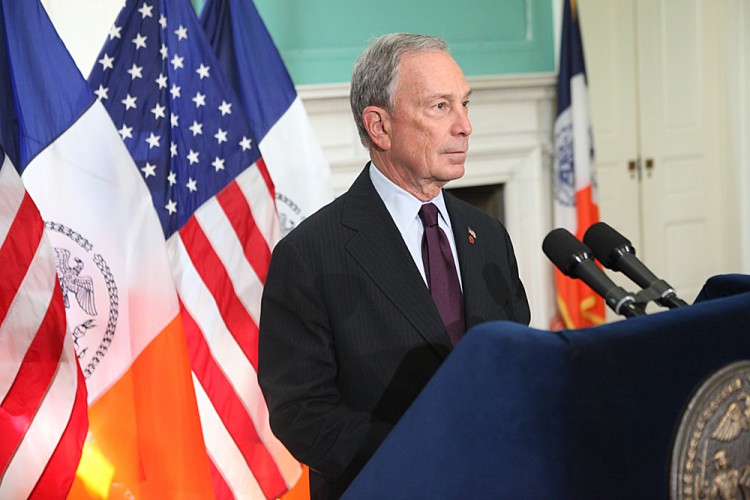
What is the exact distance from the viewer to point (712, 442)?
3.16 feet

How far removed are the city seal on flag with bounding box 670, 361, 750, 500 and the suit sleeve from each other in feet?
1.66

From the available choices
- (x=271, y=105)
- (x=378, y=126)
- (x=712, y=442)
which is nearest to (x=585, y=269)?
(x=712, y=442)

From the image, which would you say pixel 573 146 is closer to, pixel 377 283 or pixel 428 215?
Result: pixel 428 215

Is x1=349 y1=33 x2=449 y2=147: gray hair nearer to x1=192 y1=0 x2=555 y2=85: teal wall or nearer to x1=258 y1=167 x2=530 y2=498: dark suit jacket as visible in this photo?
x1=258 y1=167 x2=530 y2=498: dark suit jacket

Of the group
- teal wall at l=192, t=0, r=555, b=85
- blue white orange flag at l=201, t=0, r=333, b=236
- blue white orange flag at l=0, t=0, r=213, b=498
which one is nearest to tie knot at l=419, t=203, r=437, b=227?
blue white orange flag at l=0, t=0, r=213, b=498

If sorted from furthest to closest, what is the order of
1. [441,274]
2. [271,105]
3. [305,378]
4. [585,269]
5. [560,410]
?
[271,105]
[441,274]
[305,378]
[585,269]
[560,410]

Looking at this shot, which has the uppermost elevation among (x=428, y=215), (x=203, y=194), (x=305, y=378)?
(x=428, y=215)

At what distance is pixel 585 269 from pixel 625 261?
76mm

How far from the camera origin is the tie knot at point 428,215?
165 cm

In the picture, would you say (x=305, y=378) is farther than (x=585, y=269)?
Yes

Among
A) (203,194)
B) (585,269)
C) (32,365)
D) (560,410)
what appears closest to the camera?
(560,410)

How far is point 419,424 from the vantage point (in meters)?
0.97

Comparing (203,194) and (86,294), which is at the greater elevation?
(203,194)

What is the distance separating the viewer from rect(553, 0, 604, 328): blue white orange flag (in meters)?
4.79
